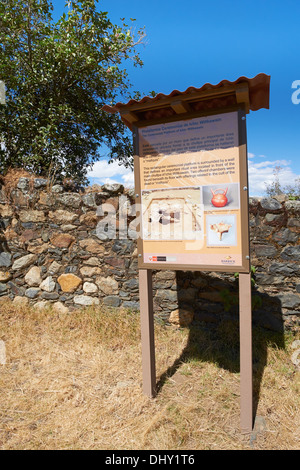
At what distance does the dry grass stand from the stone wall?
11.5 inches

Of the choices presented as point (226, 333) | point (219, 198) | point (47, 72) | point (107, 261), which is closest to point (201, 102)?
point (219, 198)

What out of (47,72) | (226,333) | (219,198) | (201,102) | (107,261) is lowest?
(226,333)

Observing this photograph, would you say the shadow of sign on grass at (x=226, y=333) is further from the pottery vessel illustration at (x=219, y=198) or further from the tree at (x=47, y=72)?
the tree at (x=47, y=72)

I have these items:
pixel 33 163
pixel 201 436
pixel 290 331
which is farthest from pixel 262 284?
pixel 33 163

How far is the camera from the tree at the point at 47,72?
654 centimetres

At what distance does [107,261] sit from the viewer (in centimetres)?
448

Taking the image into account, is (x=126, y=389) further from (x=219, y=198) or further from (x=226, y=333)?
(x=219, y=198)

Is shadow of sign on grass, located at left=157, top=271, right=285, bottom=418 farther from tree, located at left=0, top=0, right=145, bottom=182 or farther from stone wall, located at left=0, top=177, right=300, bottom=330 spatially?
tree, located at left=0, top=0, right=145, bottom=182

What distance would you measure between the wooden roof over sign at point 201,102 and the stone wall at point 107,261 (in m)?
1.48

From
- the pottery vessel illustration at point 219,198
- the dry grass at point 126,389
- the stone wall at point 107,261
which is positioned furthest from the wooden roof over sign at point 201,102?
the dry grass at point 126,389

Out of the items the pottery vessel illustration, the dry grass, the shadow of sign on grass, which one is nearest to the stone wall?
the shadow of sign on grass

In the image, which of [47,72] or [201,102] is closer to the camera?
[201,102]

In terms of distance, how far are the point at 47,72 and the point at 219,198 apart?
5743mm
